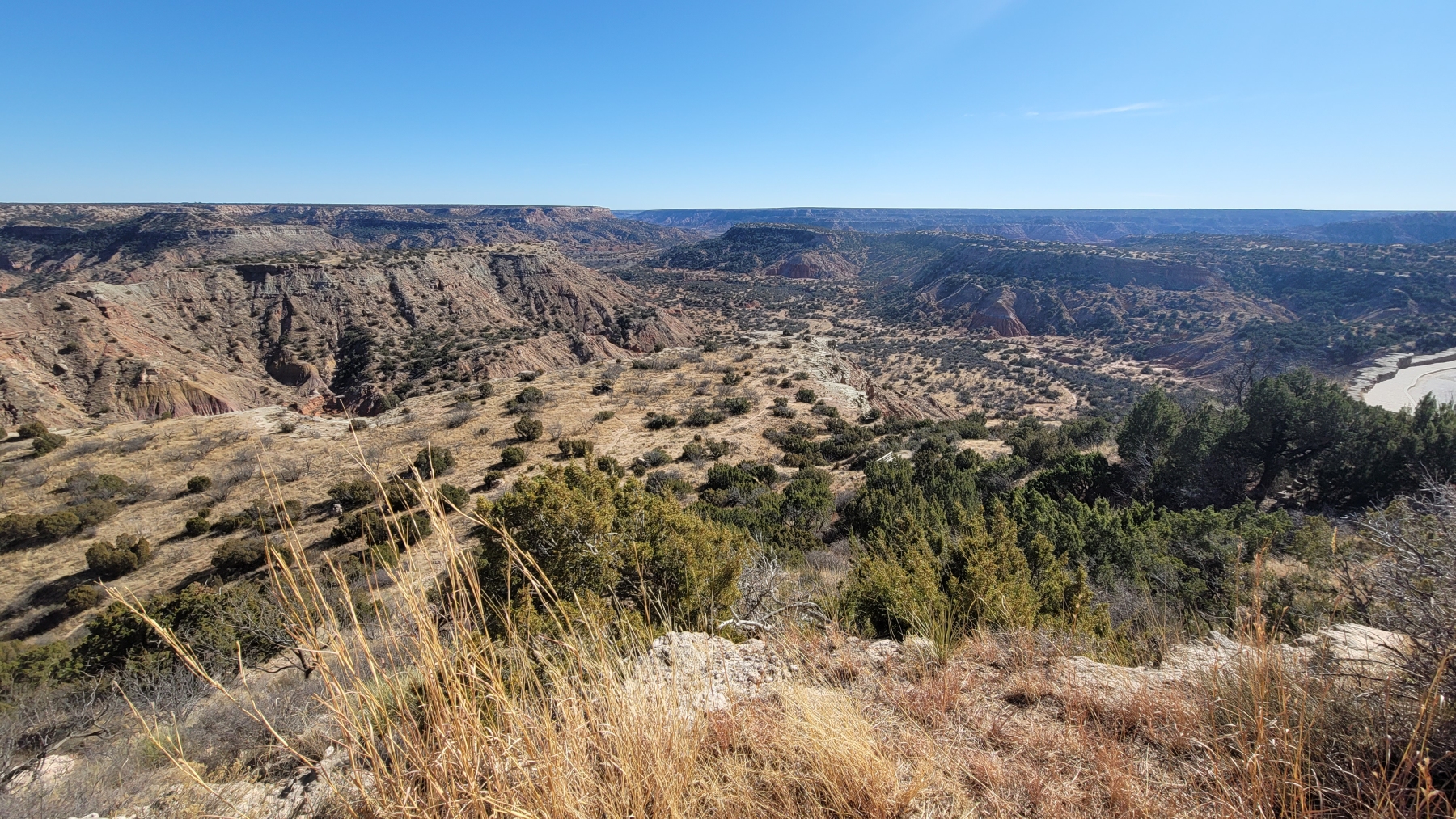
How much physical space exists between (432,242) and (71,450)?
429 feet

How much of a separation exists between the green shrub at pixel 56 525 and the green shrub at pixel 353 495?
5749mm

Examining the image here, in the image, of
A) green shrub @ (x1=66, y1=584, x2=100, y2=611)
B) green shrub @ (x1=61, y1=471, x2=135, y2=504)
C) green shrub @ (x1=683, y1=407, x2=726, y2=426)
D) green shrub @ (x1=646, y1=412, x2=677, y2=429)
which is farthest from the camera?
green shrub @ (x1=683, y1=407, x2=726, y2=426)

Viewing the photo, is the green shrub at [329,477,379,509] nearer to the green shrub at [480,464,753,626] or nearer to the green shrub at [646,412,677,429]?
the green shrub at [646,412,677,429]

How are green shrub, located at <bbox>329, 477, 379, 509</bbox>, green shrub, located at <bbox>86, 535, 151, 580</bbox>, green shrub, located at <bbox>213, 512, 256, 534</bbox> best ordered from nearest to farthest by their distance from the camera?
green shrub, located at <bbox>86, 535, 151, 580</bbox>, green shrub, located at <bbox>213, 512, 256, 534</bbox>, green shrub, located at <bbox>329, 477, 379, 509</bbox>

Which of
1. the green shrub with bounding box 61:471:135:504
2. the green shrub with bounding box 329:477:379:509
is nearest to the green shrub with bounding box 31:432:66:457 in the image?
the green shrub with bounding box 61:471:135:504

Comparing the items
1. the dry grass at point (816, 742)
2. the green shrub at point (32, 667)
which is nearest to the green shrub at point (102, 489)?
the green shrub at point (32, 667)

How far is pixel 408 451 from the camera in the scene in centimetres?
1872

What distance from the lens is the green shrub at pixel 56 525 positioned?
14.0 metres

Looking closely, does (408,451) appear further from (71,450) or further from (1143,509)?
(1143,509)

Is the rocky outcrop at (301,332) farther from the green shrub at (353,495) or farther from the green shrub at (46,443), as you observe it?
the green shrub at (353,495)

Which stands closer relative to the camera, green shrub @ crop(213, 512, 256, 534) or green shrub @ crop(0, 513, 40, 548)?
green shrub @ crop(0, 513, 40, 548)

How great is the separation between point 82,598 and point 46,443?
12.9 m

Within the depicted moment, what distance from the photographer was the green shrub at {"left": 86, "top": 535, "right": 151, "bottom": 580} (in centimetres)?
1272

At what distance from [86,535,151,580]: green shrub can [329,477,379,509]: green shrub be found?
3875mm
